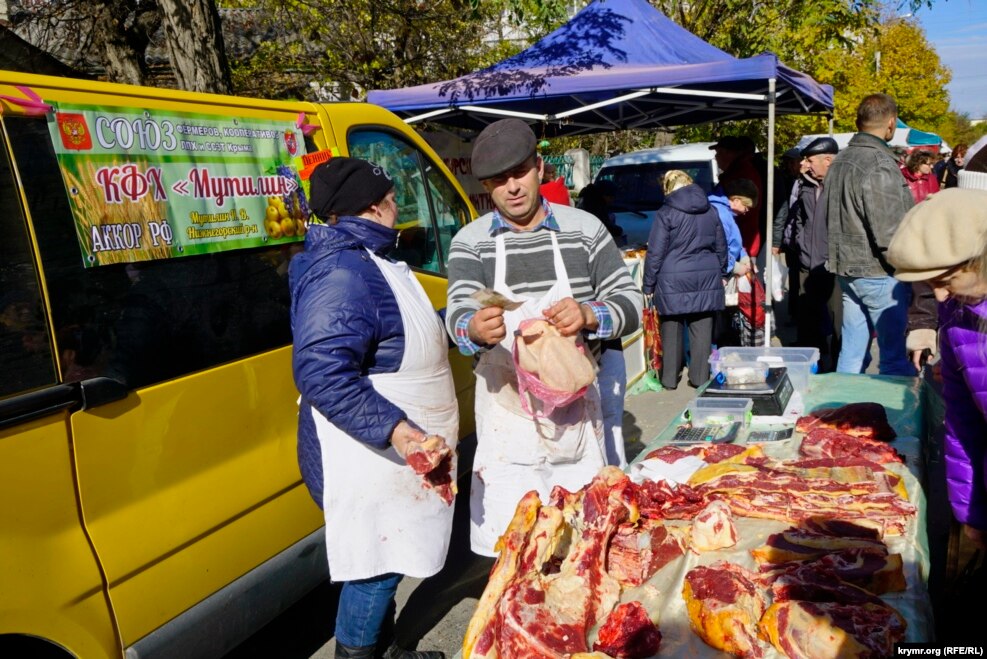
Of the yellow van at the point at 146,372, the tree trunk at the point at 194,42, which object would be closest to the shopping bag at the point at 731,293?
the tree trunk at the point at 194,42

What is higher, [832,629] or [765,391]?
[765,391]

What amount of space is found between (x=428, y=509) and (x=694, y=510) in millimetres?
969

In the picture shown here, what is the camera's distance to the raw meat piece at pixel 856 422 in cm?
332

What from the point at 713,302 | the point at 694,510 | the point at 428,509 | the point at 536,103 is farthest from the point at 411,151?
the point at 536,103

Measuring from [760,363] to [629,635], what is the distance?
2.32 meters

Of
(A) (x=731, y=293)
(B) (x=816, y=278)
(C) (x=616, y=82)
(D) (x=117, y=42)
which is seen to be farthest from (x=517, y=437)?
(D) (x=117, y=42)

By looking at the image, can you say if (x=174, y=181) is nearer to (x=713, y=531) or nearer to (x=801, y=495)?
(x=713, y=531)

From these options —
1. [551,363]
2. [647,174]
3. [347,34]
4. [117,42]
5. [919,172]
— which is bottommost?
[551,363]

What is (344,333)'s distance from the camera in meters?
2.58

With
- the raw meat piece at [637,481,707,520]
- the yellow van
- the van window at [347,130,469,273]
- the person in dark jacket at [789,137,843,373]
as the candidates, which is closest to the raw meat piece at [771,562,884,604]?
the raw meat piece at [637,481,707,520]

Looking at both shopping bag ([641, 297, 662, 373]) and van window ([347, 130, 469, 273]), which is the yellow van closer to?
van window ([347, 130, 469, 273])

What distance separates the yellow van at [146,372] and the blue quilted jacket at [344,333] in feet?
1.47

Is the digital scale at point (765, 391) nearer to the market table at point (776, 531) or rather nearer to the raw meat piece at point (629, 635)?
the market table at point (776, 531)

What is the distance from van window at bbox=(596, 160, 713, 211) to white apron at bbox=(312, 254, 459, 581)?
30.8 feet
